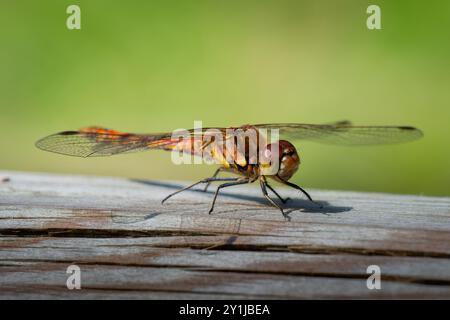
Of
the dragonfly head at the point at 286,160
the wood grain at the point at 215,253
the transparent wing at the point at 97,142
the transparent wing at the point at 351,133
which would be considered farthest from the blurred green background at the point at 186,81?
the wood grain at the point at 215,253

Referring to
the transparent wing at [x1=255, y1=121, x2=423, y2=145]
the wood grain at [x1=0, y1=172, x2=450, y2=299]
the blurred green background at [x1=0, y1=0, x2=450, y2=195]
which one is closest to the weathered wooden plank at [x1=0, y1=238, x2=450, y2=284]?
the wood grain at [x1=0, y1=172, x2=450, y2=299]

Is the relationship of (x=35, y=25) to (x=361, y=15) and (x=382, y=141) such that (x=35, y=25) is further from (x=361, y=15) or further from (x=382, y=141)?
(x=382, y=141)

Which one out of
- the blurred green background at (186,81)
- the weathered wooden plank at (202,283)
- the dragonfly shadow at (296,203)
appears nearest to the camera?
the weathered wooden plank at (202,283)

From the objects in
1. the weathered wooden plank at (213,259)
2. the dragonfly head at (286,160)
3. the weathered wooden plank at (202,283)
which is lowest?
the weathered wooden plank at (202,283)

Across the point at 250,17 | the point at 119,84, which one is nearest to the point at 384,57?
the point at 250,17

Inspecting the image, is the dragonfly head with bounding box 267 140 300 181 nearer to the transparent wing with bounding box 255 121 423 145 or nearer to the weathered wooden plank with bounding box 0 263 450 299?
the transparent wing with bounding box 255 121 423 145

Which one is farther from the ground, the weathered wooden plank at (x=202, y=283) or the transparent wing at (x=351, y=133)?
the transparent wing at (x=351, y=133)

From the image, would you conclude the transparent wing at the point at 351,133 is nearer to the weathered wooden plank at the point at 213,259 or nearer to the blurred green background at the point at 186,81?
the weathered wooden plank at the point at 213,259
